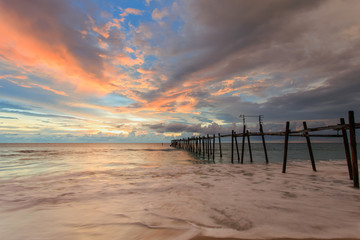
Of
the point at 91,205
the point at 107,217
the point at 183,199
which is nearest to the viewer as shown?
the point at 107,217

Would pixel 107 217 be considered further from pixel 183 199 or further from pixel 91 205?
pixel 183 199

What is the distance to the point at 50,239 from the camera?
3.18m

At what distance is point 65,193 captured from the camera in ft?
21.6

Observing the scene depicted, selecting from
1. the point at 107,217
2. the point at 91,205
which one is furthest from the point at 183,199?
the point at 91,205

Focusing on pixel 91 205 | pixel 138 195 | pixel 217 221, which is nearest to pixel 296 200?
pixel 217 221

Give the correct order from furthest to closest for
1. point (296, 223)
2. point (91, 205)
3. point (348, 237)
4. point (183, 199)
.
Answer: point (183, 199)
point (91, 205)
point (296, 223)
point (348, 237)

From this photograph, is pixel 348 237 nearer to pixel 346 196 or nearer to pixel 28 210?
pixel 346 196

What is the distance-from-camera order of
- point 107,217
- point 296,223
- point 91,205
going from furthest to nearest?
point 91,205, point 107,217, point 296,223

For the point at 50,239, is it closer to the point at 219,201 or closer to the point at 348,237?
the point at 219,201

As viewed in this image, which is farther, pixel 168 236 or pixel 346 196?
pixel 346 196

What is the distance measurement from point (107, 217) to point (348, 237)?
480cm

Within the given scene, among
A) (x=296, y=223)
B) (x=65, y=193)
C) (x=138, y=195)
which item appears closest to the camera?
(x=296, y=223)

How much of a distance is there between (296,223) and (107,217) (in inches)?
164

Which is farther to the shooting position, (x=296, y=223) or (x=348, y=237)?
(x=296, y=223)
